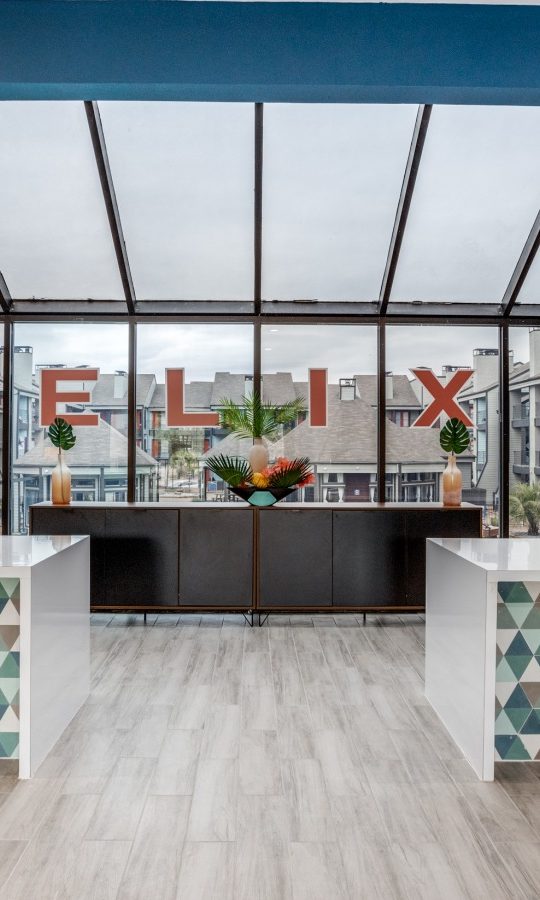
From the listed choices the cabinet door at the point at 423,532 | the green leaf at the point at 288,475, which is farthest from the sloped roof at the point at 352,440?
the cabinet door at the point at 423,532

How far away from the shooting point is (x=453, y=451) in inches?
195

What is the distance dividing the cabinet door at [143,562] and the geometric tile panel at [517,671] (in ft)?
8.46

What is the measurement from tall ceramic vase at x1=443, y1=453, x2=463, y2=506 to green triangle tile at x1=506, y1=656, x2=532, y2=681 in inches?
92.1

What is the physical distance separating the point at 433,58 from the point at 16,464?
405cm

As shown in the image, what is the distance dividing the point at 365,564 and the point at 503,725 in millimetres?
2139

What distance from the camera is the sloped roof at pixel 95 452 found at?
5.30m

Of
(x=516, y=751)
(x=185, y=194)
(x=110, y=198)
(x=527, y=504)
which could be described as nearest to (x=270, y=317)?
(x=185, y=194)

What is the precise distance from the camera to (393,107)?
424cm

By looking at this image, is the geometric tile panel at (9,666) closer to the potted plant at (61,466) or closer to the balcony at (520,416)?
the potted plant at (61,466)

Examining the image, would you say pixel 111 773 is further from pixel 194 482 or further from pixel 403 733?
pixel 194 482

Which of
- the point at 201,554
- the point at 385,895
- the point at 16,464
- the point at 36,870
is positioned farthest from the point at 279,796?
the point at 16,464

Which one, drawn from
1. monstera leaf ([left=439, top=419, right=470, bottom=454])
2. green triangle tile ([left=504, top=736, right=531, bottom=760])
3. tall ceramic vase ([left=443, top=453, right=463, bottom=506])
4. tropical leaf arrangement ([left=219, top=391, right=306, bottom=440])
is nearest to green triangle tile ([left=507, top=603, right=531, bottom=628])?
green triangle tile ([left=504, top=736, right=531, bottom=760])

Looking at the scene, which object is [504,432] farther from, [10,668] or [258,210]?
[10,668]

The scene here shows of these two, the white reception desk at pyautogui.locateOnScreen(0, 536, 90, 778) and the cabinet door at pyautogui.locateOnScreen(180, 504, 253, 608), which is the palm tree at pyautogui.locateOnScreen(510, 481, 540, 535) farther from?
the white reception desk at pyautogui.locateOnScreen(0, 536, 90, 778)
